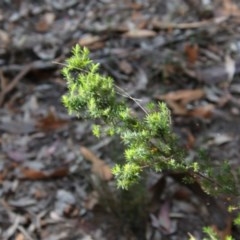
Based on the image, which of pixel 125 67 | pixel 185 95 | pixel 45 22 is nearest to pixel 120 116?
pixel 185 95

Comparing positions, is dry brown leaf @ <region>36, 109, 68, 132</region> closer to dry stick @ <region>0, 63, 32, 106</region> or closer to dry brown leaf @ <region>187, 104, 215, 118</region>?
dry stick @ <region>0, 63, 32, 106</region>

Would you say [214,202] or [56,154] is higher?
[214,202]

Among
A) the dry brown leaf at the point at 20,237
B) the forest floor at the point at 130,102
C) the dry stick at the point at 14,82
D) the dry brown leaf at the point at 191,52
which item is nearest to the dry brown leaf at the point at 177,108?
the forest floor at the point at 130,102

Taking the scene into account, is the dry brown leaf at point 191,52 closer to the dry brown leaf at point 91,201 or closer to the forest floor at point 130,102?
the forest floor at point 130,102

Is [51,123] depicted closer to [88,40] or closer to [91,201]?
[91,201]

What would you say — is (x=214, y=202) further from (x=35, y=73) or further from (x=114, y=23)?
(x=114, y=23)

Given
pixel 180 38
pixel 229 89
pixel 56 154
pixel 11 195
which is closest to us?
pixel 11 195

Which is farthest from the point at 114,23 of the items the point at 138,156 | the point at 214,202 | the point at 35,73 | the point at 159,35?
the point at 138,156
